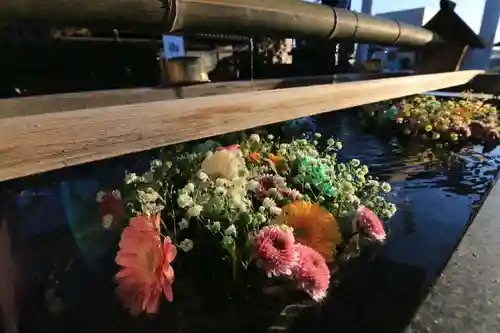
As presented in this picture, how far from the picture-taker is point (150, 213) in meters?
0.59

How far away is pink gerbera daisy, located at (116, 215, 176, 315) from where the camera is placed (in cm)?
53

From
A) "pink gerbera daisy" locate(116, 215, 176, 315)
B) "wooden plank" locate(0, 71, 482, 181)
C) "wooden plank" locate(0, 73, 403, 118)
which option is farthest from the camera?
"wooden plank" locate(0, 73, 403, 118)

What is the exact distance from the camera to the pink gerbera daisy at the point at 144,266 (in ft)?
1.74

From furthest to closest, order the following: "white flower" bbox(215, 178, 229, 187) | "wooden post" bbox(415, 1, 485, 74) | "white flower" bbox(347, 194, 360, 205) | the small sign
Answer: "wooden post" bbox(415, 1, 485, 74) < the small sign < "white flower" bbox(347, 194, 360, 205) < "white flower" bbox(215, 178, 229, 187)

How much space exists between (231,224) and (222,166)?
0.13 m

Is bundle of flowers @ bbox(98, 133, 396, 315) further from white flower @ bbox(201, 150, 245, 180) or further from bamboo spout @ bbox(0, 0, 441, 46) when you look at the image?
bamboo spout @ bbox(0, 0, 441, 46)

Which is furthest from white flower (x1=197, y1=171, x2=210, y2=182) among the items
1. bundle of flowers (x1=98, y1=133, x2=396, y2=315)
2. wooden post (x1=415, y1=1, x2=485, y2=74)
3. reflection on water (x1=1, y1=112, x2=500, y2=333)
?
wooden post (x1=415, y1=1, x2=485, y2=74)

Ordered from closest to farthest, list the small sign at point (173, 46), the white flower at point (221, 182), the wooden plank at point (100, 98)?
the white flower at point (221, 182)
the wooden plank at point (100, 98)
the small sign at point (173, 46)

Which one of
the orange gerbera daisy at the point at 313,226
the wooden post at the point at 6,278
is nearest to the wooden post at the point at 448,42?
the orange gerbera daisy at the point at 313,226

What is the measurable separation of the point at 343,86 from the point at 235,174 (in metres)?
0.46

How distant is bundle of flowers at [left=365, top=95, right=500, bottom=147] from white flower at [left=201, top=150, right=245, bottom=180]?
1424mm

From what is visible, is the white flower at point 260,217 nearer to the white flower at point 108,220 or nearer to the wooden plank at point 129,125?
the wooden plank at point 129,125

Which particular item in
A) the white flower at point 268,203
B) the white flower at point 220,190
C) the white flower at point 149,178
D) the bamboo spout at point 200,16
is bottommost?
the white flower at point 268,203

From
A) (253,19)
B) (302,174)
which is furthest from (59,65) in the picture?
(302,174)
